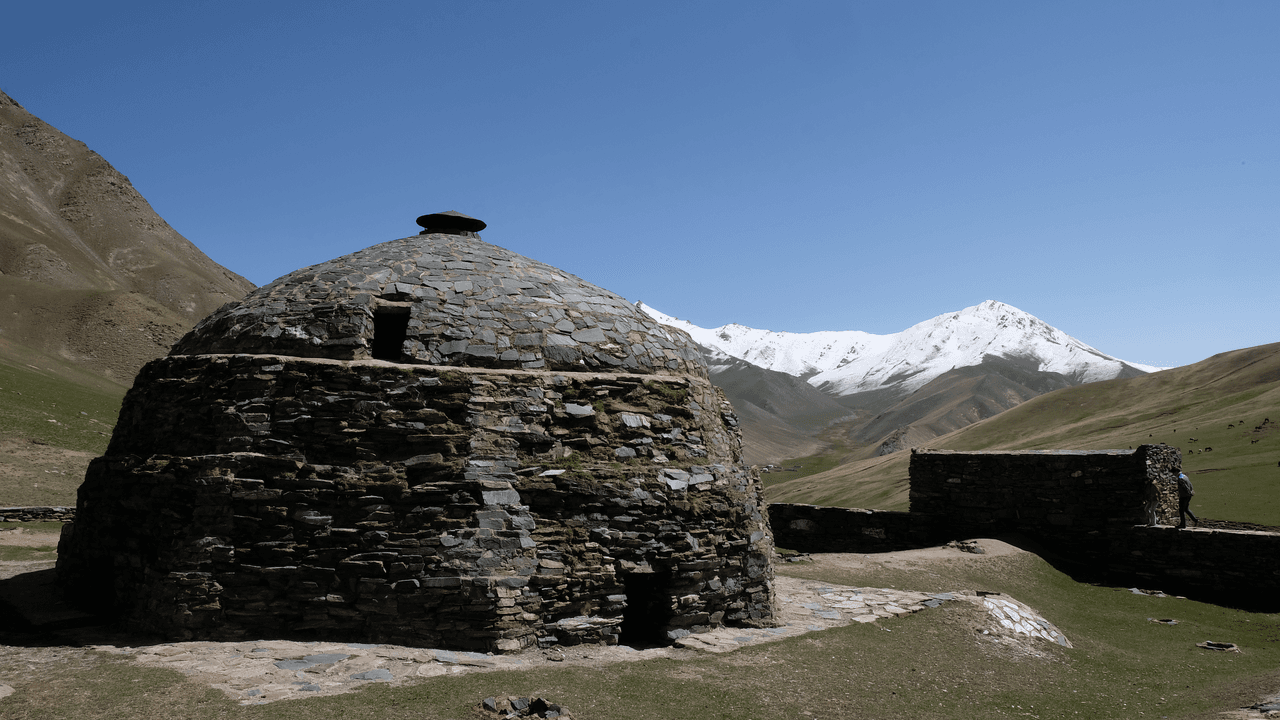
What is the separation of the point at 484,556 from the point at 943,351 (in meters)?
200

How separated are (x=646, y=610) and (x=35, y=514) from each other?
740 inches

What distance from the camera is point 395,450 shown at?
29.1ft

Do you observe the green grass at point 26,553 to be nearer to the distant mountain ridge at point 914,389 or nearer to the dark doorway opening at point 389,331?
the dark doorway opening at point 389,331

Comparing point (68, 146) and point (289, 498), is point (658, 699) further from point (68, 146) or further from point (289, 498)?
point (68, 146)

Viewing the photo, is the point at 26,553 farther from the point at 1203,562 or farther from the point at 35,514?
the point at 1203,562

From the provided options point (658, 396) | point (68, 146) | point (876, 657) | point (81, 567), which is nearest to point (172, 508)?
point (81, 567)

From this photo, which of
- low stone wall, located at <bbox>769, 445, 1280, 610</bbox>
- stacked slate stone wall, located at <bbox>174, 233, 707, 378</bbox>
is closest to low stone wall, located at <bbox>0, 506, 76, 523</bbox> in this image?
stacked slate stone wall, located at <bbox>174, 233, 707, 378</bbox>

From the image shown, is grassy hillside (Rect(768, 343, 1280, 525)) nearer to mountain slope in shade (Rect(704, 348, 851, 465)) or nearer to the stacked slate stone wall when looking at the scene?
the stacked slate stone wall

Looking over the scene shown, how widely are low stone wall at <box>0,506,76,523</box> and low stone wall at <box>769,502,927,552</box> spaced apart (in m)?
19.5

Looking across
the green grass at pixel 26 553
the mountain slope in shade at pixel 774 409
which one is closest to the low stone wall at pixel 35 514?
the green grass at pixel 26 553

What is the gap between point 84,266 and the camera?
2665 inches

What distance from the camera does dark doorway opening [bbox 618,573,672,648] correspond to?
31.7 feet

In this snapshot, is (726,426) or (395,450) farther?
(726,426)

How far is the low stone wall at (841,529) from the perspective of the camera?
781 inches
